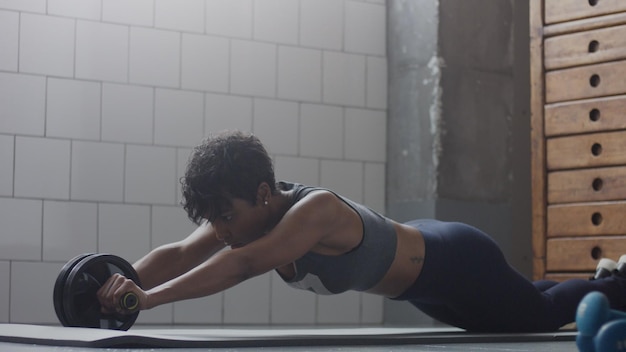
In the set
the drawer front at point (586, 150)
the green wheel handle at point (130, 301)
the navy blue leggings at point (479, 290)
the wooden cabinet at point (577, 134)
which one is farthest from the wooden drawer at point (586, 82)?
the green wheel handle at point (130, 301)

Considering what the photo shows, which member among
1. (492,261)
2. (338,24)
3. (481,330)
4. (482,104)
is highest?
(338,24)

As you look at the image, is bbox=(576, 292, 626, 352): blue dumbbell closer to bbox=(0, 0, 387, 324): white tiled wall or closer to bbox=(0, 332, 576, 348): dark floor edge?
bbox=(0, 332, 576, 348): dark floor edge

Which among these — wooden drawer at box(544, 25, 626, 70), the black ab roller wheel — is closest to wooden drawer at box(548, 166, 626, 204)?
wooden drawer at box(544, 25, 626, 70)

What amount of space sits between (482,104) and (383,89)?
0.46m

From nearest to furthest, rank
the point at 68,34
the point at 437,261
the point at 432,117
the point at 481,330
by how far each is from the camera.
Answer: the point at 437,261 → the point at 481,330 → the point at 68,34 → the point at 432,117

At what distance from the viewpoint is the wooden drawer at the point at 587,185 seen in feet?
13.8

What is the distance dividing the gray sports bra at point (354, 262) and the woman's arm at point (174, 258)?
0.30 meters

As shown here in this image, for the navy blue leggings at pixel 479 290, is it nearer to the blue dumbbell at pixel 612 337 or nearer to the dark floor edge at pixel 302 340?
the dark floor edge at pixel 302 340

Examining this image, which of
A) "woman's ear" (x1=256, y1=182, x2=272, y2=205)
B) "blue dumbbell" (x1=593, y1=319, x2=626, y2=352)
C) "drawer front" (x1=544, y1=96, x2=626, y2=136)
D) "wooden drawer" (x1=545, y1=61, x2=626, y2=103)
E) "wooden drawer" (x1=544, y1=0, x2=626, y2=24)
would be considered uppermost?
"wooden drawer" (x1=544, y1=0, x2=626, y2=24)

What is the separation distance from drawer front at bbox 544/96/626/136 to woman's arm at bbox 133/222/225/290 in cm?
Answer: 192

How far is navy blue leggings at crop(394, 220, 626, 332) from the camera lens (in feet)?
9.73

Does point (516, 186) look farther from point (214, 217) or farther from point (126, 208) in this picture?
point (214, 217)

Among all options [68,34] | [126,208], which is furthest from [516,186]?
[68,34]

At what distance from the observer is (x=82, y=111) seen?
4.32 metres
